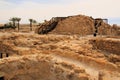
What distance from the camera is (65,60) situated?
13.6m

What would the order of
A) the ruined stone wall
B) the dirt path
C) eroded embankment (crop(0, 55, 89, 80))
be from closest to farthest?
1. the dirt path
2. eroded embankment (crop(0, 55, 89, 80))
3. the ruined stone wall

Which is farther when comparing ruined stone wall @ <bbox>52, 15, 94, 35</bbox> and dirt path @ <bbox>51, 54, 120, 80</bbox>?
ruined stone wall @ <bbox>52, 15, 94, 35</bbox>

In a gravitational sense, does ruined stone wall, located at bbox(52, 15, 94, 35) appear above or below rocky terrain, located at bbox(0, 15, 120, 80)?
above

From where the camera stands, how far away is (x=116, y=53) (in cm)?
1323

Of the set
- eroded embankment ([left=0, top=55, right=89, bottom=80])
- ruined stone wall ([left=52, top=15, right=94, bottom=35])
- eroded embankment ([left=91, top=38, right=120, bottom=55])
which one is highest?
ruined stone wall ([left=52, top=15, right=94, bottom=35])

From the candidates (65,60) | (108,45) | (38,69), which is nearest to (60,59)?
(65,60)

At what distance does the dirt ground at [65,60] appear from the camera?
12102mm

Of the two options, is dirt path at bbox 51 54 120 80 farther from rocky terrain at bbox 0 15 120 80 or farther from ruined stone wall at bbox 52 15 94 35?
ruined stone wall at bbox 52 15 94 35

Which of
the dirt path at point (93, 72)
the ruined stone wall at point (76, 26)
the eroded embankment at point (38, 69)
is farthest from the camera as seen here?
the ruined stone wall at point (76, 26)

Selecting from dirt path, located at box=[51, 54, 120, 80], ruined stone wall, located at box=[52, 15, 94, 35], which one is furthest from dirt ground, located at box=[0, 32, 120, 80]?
ruined stone wall, located at box=[52, 15, 94, 35]

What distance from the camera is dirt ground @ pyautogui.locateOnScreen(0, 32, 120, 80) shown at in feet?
39.7

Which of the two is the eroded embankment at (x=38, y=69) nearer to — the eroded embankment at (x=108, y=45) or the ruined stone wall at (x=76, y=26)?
the eroded embankment at (x=108, y=45)

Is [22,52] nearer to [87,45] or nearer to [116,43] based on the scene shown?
[87,45]

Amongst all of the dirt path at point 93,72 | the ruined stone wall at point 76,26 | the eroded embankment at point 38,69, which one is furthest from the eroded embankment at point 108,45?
the ruined stone wall at point 76,26
